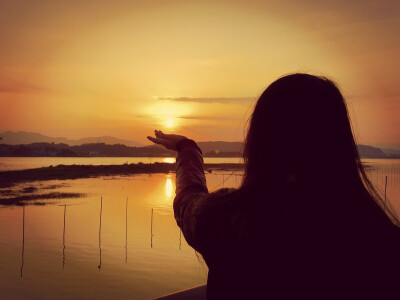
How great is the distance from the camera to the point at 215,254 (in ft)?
3.36

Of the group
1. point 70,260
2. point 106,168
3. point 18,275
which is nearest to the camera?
point 18,275

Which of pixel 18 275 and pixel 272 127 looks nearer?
pixel 272 127

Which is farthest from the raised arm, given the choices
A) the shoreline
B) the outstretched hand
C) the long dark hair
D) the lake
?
the shoreline

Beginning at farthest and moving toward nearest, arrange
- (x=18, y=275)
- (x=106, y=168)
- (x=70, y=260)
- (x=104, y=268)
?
(x=106, y=168) < (x=70, y=260) < (x=104, y=268) < (x=18, y=275)

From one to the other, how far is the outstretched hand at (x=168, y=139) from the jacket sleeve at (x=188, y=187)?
0.07ft

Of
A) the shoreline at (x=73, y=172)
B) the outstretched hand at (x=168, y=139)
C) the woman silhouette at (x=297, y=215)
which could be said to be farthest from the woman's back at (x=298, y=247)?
the shoreline at (x=73, y=172)

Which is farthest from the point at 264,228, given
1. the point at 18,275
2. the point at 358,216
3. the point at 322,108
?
the point at 18,275

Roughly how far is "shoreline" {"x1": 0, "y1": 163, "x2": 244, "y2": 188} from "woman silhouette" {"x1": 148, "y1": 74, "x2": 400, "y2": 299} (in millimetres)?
29058

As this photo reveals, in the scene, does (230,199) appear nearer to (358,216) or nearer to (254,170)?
(254,170)

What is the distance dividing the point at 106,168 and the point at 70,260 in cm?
4926

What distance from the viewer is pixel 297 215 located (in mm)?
965

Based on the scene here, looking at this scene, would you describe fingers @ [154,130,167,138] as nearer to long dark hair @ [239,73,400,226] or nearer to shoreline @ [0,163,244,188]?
long dark hair @ [239,73,400,226]

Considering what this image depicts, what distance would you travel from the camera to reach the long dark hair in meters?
1.01

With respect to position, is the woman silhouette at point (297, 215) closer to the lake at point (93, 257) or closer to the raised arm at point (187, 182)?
the raised arm at point (187, 182)
